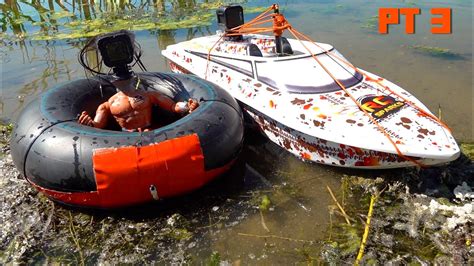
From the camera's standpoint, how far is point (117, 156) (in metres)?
3.62

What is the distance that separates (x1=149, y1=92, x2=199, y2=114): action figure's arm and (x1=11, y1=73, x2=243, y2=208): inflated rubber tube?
32cm

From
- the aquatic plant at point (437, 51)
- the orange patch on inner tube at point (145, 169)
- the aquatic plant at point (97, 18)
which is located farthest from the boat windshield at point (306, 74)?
the aquatic plant at point (97, 18)

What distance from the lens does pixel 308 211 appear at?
3965 millimetres

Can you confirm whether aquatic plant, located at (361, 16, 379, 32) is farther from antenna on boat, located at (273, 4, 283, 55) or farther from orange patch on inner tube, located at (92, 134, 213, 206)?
orange patch on inner tube, located at (92, 134, 213, 206)

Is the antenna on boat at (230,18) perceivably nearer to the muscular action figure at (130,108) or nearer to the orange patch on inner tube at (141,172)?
the muscular action figure at (130,108)

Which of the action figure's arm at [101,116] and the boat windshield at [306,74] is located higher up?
the boat windshield at [306,74]

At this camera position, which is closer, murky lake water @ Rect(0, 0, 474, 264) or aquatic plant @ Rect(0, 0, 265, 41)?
murky lake water @ Rect(0, 0, 474, 264)

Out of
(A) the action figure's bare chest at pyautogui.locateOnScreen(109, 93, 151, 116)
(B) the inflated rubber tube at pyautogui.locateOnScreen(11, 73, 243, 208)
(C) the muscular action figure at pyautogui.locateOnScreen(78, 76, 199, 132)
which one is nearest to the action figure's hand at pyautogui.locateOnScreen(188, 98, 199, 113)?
(C) the muscular action figure at pyautogui.locateOnScreen(78, 76, 199, 132)

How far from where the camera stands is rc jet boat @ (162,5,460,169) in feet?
12.6

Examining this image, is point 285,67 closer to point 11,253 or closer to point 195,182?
point 195,182

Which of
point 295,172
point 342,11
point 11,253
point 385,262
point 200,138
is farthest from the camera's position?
point 342,11

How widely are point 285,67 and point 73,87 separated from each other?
95.6 inches

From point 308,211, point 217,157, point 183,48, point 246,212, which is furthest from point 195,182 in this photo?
point 183,48

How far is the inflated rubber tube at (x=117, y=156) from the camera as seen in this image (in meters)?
3.64
